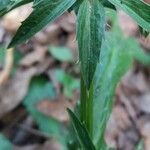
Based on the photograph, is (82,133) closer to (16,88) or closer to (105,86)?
(105,86)

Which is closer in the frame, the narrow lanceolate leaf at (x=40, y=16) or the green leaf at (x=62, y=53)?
the narrow lanceolate leaf at (x=40, y=16)

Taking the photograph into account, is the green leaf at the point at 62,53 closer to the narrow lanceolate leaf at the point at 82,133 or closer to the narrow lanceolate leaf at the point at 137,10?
the narrow lanceolate leaf at the point at 82,133

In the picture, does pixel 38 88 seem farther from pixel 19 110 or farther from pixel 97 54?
pixel 97 54

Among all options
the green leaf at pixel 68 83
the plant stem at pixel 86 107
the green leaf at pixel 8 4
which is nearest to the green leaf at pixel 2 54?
the green leaf at pixel 68 83

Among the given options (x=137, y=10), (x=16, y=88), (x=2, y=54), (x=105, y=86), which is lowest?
(x=16, y=88)

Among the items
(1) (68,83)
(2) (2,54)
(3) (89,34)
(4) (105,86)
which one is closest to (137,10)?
(3) (89,34)

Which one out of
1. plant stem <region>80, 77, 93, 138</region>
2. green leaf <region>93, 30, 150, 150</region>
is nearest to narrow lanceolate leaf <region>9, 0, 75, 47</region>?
plant stem <region>80, 77, 93, 138</region>

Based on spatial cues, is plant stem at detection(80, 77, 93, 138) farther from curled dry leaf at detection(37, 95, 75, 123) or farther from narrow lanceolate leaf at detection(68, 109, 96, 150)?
curled dry leaf at detection(37, 95, 75, 123)
